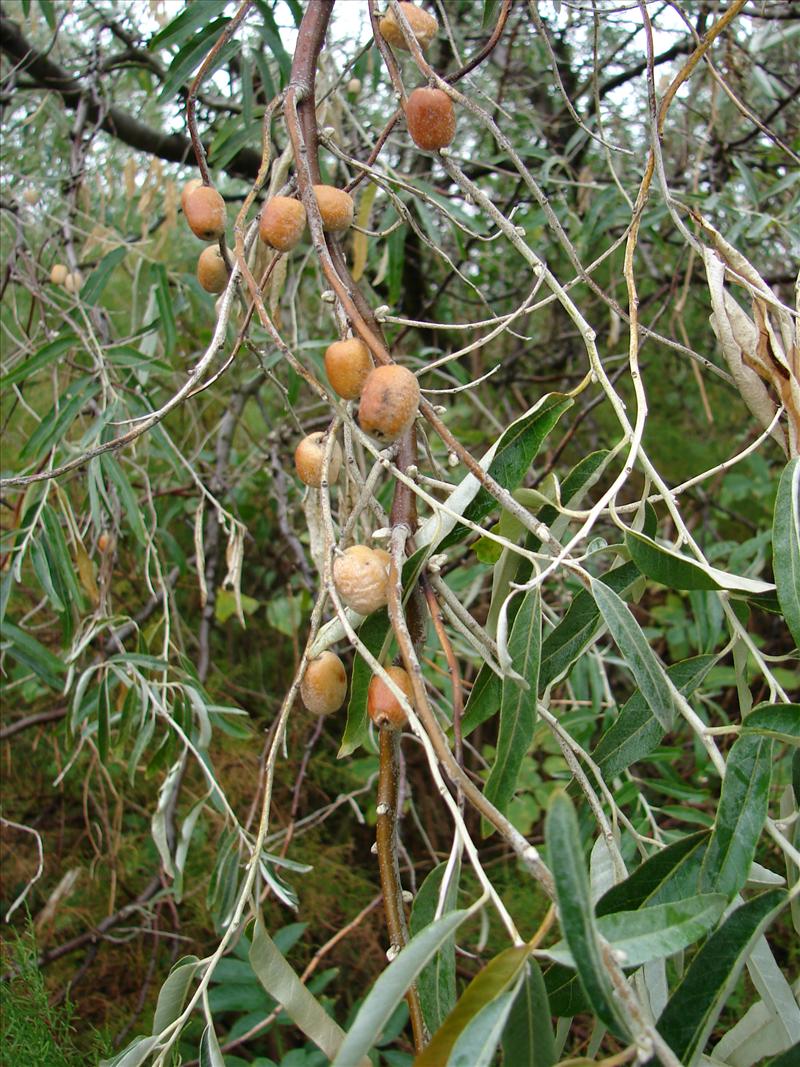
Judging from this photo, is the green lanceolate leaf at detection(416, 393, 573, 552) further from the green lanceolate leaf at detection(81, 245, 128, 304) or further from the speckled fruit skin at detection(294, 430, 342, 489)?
the green lanceolate leaf at detection(81, 245, 128, 304)

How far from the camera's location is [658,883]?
1.57ft

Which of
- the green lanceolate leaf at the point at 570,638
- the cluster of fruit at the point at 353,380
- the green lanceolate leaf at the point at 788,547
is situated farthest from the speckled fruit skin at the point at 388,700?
the green lanceolate leaf at the point at 788,547

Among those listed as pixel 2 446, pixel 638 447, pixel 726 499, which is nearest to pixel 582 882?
pixel 638 447

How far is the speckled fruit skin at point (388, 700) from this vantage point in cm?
48

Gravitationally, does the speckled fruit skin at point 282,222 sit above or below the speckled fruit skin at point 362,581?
above

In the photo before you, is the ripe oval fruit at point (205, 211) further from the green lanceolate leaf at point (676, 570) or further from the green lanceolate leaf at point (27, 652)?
the green lanceolate leaf at point (27, 652)

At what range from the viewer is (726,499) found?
219 centimetres

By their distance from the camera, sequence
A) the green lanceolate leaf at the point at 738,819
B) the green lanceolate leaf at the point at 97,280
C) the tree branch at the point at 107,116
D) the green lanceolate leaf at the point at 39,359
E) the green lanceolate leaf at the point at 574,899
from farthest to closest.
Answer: the tree branch at the point at 107,116 < the green lanceolate leaf at the point at 97,280 < the green lanceolate leaf at the point at 39,359 < the green lanceolate leaf at the point at 738,819 < the green lanceolate leaf at the point at 574,899

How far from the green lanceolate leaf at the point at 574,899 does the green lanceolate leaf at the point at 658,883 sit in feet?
0.40

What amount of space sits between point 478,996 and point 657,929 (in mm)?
85

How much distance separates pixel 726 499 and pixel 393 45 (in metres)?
1.70

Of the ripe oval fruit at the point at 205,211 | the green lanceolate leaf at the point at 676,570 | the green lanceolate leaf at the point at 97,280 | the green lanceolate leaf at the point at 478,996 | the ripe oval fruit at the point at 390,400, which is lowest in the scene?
the green lanceolate leaf at the point at 478,996

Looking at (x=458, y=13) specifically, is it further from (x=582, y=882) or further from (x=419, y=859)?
(x=582, y=882)

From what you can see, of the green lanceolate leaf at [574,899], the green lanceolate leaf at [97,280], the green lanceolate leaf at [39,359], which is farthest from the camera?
the green lanceolate leaf at [97,280]
